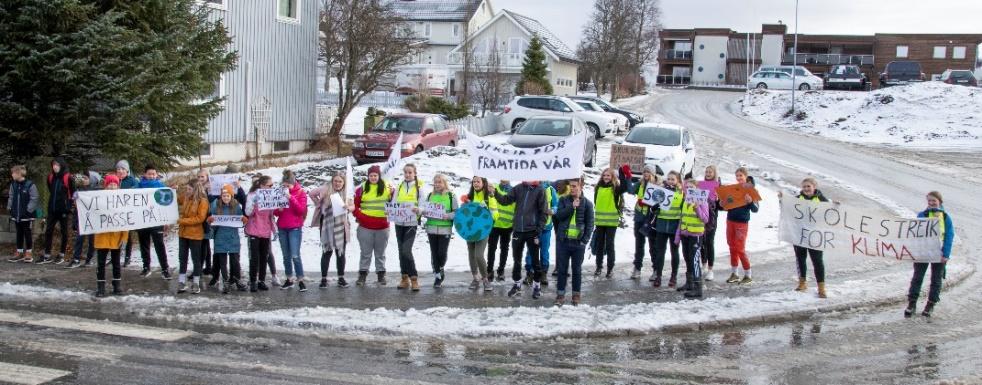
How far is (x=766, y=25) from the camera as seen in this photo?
7800 centimetres

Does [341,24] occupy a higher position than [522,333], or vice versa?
[341,24]

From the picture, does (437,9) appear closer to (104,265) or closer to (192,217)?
(192,217)

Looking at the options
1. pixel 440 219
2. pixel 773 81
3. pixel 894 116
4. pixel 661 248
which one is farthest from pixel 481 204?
pixel 773 81

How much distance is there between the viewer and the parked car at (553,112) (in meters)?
31.3

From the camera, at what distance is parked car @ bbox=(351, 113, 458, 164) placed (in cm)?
2312

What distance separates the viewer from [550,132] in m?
22.8

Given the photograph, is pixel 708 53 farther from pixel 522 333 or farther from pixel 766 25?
pixel 522 333

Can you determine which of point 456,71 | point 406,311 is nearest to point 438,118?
point 406,311

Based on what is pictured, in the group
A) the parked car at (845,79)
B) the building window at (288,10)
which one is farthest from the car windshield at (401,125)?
the parked car at (845,79)

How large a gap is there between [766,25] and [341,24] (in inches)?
2210

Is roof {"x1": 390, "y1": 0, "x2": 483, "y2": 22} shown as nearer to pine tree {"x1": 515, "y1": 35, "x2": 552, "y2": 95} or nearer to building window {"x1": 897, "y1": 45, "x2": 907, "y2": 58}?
pine tree {"x1": 515, "y1": 35, "x2": 552, "y2": 95}

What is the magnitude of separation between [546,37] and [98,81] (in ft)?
171

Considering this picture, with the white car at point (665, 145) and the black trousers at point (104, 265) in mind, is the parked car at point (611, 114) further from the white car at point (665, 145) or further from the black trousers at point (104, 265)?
the black trousers at point (104, 265)

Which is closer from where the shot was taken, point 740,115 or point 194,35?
point 194,35
